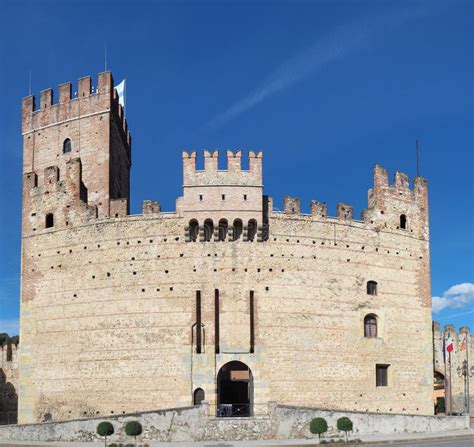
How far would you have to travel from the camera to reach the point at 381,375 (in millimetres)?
34125

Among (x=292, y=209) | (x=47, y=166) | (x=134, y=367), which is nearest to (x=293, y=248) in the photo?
(x=292, y=209)

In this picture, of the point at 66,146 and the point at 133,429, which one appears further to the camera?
the point at 66,146

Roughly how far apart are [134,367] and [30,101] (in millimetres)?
16782

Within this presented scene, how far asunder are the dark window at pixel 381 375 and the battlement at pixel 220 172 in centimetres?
1008

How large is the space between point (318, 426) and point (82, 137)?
20.0 meters

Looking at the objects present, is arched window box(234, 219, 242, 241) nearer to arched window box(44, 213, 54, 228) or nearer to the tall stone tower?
the tall stone tower

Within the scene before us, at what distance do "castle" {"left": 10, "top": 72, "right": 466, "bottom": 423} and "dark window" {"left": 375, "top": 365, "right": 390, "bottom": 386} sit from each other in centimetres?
9

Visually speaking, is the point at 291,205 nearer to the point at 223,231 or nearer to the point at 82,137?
the point at 223,231

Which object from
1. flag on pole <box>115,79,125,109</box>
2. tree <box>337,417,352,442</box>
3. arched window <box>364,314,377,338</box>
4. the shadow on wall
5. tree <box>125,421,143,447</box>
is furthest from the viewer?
flag on pole <box>115,79,125,109</box>

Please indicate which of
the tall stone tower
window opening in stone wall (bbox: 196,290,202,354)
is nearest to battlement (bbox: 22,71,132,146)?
the tall stone tower

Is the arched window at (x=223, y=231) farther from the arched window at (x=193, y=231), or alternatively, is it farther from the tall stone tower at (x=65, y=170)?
the tall stone tower at (x=65, y=170)

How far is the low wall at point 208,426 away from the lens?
1088 inches

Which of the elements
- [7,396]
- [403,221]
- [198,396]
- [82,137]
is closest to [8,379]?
[7,396]

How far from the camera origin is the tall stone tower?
34.5 metres
